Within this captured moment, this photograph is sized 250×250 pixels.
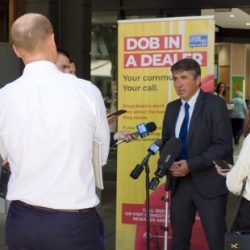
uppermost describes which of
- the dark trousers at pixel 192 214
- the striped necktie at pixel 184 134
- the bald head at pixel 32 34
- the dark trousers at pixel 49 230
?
the bald head at pixel 32 34

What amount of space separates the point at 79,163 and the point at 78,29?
207 inches

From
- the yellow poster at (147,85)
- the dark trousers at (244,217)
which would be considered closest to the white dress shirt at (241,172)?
the dark trousers at (244,217)

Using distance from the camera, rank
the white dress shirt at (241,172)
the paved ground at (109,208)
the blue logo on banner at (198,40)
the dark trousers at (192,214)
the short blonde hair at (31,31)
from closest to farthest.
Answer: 1. the short blonde hair at (31,31)
2. the white dress shirt at (241,172)
3. the dark trousers at (192,214)
4. the blue logo on banner at (198,40)
5. the paved ground at (109,208)

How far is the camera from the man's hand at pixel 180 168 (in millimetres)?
4555

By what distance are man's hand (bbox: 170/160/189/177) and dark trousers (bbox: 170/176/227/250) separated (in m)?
0.13

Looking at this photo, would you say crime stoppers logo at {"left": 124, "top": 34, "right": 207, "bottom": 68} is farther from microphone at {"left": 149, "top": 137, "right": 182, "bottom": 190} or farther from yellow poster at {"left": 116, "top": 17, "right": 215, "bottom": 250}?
microphone at {"left": 149, "top": 137, "right": 182, "bottom": 190}

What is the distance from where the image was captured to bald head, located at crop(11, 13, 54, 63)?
255 cm

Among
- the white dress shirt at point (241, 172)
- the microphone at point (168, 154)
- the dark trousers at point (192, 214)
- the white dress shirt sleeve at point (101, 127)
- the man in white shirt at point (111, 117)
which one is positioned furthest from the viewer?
the dark trousers at point (192, 214)

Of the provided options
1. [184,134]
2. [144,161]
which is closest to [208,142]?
[184,134]

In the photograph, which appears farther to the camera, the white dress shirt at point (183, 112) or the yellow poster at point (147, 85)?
the yellow poster at point (147, 85)

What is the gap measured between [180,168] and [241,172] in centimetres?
81

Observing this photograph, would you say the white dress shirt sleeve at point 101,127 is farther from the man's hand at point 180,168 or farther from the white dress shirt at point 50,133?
the man's hand at point 180,168

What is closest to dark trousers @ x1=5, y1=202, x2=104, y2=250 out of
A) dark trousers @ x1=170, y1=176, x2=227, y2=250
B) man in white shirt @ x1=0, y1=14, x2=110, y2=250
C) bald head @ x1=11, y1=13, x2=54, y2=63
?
man in white shirt @ x1=0, y1=14, x2=110, y2=250

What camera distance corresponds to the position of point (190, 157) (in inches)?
183
